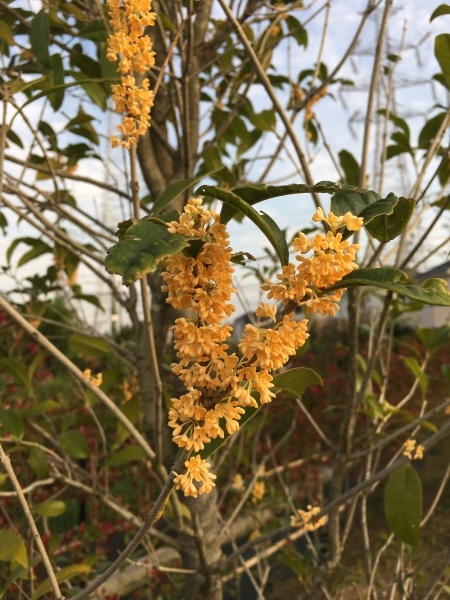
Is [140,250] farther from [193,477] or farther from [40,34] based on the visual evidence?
[40,34]

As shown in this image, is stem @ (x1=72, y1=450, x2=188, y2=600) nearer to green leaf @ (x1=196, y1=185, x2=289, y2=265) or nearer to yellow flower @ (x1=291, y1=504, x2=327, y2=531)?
green leaf @ (x1=196, y1=185, x2=289, y2=265)

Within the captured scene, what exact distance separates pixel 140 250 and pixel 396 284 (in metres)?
0.18

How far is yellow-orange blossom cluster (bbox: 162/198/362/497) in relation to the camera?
0.39 meters

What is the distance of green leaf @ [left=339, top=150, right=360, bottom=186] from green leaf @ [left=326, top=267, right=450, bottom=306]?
1.01m

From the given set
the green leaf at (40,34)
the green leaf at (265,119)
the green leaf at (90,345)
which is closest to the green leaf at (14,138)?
the green leaf at (40,34)

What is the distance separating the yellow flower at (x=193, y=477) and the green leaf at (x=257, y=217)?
0.59 ft

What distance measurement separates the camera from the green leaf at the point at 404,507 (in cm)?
100

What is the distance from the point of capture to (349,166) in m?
1.37

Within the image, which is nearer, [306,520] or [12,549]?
[12,549]

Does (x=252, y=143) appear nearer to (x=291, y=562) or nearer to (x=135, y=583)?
(x=291, y=562)

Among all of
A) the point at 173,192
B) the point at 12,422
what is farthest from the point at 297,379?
the point at 12,422

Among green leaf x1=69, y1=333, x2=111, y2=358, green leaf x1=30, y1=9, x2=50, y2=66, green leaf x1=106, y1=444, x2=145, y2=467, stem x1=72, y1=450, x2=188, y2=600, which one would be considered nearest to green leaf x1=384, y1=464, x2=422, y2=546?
green leaf x1=106, y1=444, x2=145, y2=467

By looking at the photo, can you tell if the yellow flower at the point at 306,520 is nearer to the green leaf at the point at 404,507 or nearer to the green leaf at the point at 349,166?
the green leaf at the point at 404,507

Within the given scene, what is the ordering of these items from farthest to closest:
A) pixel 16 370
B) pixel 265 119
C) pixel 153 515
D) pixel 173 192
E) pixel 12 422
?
pixel 265 119 < pixel 16 370 < pixel 12 422 < pixel 173 192 < pixel 153 515
